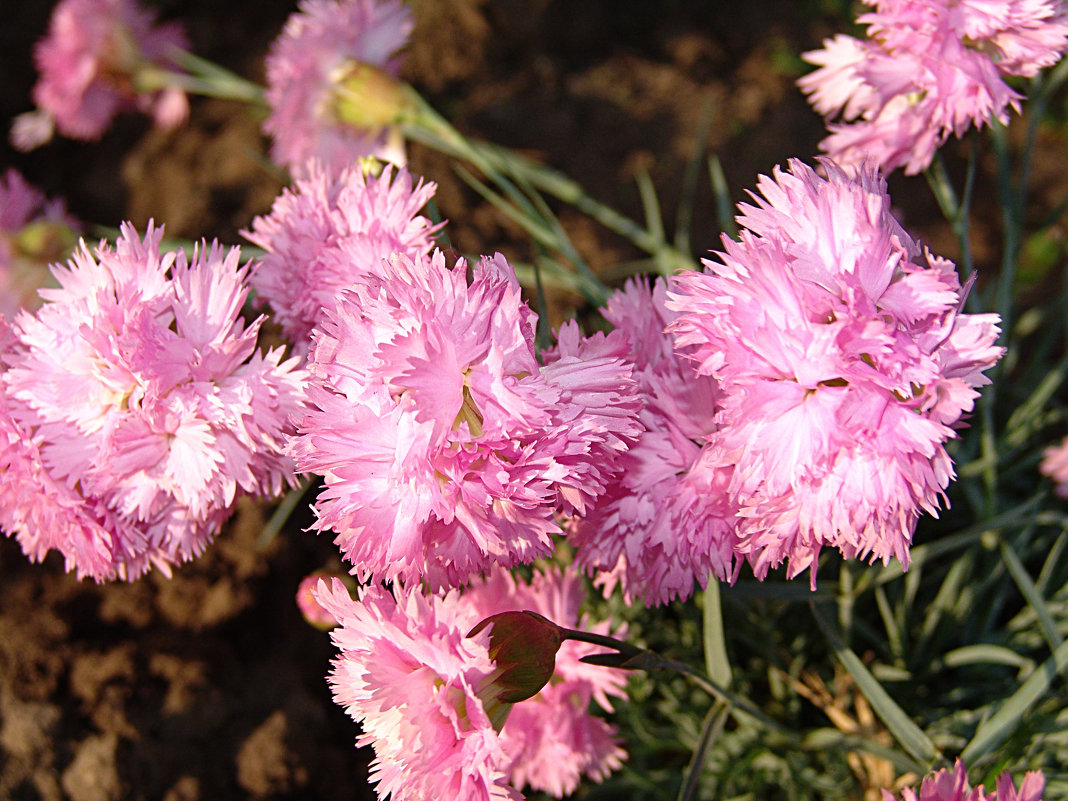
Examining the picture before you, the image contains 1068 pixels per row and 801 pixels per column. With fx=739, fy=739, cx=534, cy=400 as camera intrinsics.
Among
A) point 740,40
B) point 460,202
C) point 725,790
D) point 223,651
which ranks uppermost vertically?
point 740,40

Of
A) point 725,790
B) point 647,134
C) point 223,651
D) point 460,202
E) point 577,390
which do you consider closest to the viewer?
point 577,390

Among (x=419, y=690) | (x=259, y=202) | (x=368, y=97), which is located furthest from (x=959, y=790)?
(x=259, y=202)

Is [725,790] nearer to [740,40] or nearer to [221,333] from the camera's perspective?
[221,333]

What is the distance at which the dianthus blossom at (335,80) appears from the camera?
3.42 ft

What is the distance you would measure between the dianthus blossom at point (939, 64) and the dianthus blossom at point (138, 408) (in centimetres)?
59

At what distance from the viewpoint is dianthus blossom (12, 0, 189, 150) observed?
1368mm

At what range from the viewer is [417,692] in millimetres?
543

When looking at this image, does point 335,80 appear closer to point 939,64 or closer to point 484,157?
point 484,157

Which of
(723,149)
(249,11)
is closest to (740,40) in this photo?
(723,149)

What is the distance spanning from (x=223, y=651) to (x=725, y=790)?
2.48 ft

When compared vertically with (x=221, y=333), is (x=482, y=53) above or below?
above

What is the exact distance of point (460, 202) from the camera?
1627mm

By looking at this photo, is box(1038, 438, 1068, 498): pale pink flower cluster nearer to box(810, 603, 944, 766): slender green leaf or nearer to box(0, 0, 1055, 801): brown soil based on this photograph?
box(810, 603, 944, 766): slender green leaf

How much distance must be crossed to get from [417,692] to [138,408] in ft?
1.07
